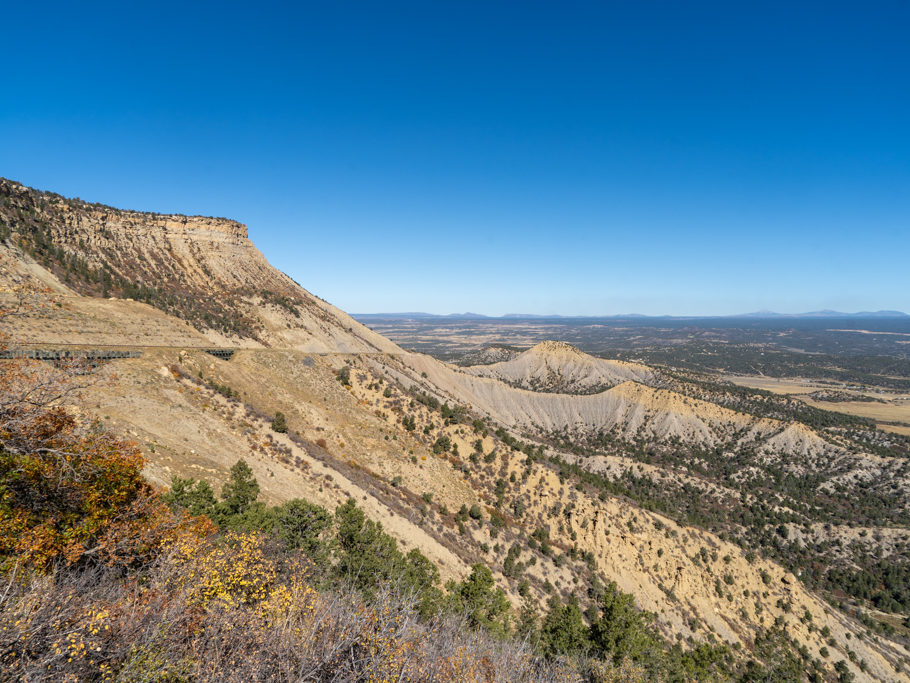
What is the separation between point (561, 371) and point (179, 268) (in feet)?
313

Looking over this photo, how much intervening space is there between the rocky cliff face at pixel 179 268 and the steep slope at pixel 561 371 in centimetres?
4858

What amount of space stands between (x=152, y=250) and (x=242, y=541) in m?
69.5

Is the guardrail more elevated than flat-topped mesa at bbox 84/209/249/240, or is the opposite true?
flat-topped mesa at bbox 84/209/249/240

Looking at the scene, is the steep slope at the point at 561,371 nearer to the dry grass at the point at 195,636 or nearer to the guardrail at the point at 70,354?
the guardrail at the point at 70,354

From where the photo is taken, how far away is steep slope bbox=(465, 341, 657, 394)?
110 meters

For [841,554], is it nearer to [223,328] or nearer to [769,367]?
[223,328]

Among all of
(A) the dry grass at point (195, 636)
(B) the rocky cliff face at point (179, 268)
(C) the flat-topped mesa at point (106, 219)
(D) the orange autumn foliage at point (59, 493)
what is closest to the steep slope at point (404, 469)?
(B) the rocky cliff face at point (179, 268)

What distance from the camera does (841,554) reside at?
47375 millimetres

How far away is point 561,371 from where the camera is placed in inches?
4530

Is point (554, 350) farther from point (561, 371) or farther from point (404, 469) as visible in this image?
point (404, 469)

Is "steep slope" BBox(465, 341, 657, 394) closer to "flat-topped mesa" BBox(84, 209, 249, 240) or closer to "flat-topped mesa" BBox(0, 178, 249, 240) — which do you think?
"flat-topped mesa" BBox(84, 209, 249, 240)

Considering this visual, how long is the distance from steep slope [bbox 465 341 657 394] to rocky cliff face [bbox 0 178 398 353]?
4858 cm

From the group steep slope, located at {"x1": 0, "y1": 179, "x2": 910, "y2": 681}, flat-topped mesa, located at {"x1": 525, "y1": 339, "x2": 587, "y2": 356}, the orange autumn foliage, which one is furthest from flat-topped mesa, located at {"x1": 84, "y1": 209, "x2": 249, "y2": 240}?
Result: flat-topped mesa, located at {"x1": 525, "y1": 339, "x2": 587, "y2": 356}

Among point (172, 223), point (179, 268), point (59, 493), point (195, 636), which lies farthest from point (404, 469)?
point (172, 223)
